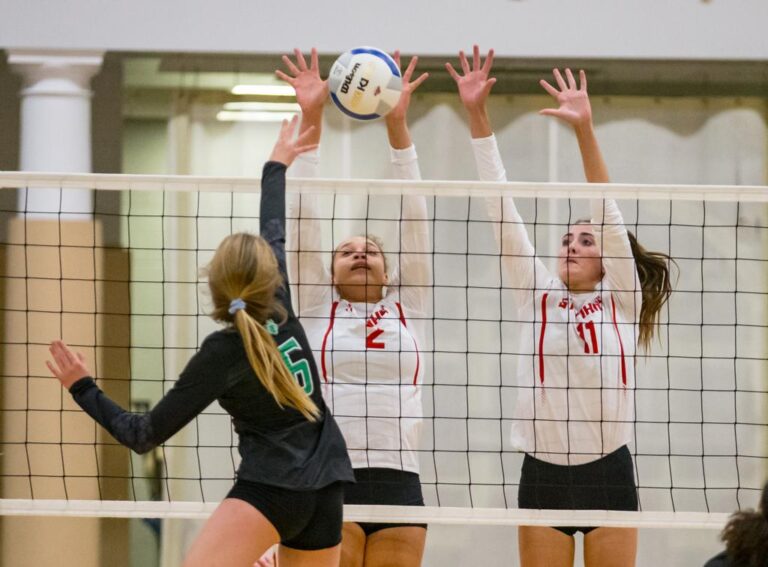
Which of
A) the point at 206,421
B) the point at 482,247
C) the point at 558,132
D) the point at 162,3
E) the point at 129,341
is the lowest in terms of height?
the point at 206,421

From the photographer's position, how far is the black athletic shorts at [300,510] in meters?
2.87

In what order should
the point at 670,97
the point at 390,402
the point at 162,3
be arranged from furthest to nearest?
1. the point at 670,97
2. the point at 162,3
3. the point at 390,402

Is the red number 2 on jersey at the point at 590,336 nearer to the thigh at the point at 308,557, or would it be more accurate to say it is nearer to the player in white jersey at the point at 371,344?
the player in white jersey at the point at 371,344

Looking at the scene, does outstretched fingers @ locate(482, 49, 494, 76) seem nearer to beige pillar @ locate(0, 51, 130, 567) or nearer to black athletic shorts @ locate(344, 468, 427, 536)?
black athletic shorts @ locate(344, 468, 427, 536)

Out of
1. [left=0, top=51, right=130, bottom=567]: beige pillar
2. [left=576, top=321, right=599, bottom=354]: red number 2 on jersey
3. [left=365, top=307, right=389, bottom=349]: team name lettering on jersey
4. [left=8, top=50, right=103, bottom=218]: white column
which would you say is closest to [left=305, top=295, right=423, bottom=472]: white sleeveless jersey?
[left=365, top=307, right=389, bottom=349]: team name lettering on jersey

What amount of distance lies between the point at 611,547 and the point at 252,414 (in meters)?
1.40

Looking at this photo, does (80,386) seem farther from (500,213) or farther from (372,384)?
(500,213)

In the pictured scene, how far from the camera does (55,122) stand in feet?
20.1

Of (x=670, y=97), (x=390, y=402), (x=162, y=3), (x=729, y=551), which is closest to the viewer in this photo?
(x=729, y=551)

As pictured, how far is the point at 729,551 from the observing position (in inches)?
94.0

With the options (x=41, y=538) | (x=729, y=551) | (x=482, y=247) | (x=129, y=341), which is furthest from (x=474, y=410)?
(x=729, y=551)

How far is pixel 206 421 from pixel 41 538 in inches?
42.8

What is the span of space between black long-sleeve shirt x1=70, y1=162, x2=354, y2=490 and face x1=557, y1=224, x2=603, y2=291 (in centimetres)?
114

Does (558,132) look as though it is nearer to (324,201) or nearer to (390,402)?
(324,201)
